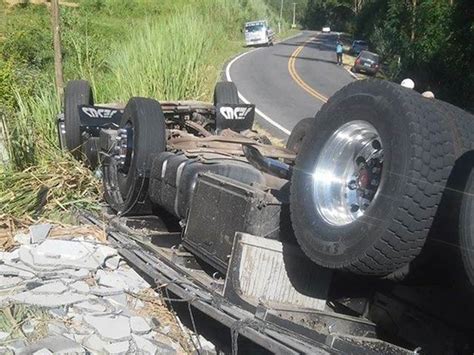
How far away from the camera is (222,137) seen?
572 centimetres

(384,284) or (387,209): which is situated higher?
(387,209)

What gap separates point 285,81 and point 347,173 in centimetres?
2679

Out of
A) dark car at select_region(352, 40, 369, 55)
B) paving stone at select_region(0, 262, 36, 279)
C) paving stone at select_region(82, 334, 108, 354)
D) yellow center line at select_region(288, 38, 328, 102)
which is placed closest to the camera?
paving stone at select_region(82, 334, 108, 354)

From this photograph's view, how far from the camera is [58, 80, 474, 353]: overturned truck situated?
301 cm

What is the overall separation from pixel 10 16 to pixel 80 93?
2736cm

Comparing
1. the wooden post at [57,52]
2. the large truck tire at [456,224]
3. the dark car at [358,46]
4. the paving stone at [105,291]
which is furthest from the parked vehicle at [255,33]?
the large truck tire at [456,224]

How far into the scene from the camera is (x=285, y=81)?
30.1 metres

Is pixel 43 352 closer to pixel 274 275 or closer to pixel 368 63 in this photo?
pixel 274 275

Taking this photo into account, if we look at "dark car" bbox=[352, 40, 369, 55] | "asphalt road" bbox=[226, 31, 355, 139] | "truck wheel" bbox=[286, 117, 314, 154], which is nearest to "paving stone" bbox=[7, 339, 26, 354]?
"truck wheel" bbox=[286, 117, 314, 154]

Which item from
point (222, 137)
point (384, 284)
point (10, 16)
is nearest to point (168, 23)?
point (222, 137)

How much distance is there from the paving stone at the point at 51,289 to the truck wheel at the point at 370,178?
187 cm

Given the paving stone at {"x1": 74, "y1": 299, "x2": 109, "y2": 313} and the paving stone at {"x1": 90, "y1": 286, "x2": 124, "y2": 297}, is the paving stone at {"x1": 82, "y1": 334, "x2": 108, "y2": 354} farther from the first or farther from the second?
the paving stone at {"x1": 90, "y1": 286, "x2": 124, "y2": 297}

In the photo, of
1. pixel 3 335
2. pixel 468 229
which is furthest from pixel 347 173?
pixel 3 335

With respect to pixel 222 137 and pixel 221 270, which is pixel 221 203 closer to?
pixel 221 270
